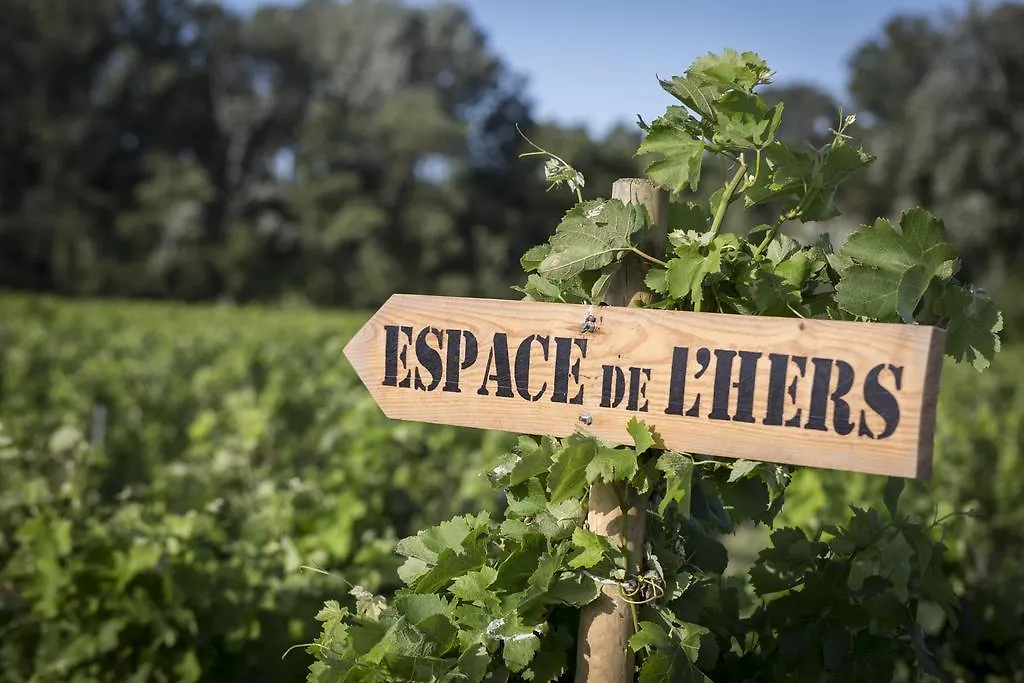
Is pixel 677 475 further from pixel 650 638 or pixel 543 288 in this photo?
pixel 543 288

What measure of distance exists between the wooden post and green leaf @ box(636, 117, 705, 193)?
26 millimetres

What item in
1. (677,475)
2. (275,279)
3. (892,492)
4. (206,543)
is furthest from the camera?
(275,279)

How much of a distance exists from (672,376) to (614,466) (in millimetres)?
163

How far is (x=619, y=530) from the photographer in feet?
5.53

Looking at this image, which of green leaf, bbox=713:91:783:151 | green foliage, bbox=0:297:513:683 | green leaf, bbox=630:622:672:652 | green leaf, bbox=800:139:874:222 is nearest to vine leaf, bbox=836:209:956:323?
green leaf, bbox=800:139:874:222

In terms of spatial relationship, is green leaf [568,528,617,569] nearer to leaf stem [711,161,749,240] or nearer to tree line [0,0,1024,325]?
leaf stem [711,161,749,240]

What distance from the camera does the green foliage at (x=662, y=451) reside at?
158 centimetres

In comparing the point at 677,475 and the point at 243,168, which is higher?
the point at 243,168

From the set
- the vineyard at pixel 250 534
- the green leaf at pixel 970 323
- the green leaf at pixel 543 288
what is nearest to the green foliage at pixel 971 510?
the vineyard at pixel 250 534

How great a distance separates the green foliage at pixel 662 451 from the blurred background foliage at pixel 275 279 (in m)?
0.32

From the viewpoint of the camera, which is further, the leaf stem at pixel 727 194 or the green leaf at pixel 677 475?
the leaf stem at pixel 727 194

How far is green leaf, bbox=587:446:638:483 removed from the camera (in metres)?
1.57

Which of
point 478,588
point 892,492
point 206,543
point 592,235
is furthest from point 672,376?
point 206,543

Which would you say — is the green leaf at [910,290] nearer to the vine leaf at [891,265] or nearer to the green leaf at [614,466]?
the vine leaf at [891,265]
